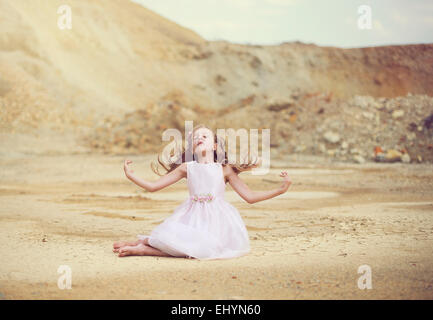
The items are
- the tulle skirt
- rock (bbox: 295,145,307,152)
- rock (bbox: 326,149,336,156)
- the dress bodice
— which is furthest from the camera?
rock (bbox: 295,145,307,152)

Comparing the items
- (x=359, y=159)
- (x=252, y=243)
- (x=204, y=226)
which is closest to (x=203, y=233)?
(x=204, y=226)

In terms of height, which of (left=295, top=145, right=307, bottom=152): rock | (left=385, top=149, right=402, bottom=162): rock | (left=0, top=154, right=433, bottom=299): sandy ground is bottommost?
(left=0, top=154, right=433, bottom=299): sandy ground

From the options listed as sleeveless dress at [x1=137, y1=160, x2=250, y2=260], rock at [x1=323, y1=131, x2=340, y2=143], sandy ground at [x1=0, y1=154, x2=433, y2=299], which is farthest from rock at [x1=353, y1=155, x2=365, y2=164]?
sleeveless dress at [x1=137, y1=160, x2=250, y2=260]

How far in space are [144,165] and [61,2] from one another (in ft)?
90.4

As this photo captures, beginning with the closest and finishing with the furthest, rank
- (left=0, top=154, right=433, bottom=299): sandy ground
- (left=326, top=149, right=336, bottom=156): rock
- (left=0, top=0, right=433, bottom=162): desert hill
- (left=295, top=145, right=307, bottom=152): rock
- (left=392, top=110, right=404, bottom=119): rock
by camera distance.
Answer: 1. (left=0, top=154, right=433, bottom=299): sandy ground
2. (left=326, top=149, right=336, bottom=156): rock
3. (left=295, top=145, right=307, bottom=152): rock
4. (left=392, top=110, right=404, bottom=119): rock
5. (left=0, top=0, right=433, bottom=162): desert hill

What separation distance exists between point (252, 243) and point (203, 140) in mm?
1427

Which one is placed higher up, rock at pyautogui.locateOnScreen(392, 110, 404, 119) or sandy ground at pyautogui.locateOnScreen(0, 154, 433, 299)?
rock at pyautogui.locateOnScreen(392, 110, 404, 119)

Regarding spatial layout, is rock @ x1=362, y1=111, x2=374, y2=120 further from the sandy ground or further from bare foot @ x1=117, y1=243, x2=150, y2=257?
bare foot @ x1=117, y1=243, x2=150, y2=257

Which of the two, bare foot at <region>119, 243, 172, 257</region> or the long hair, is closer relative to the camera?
bare foot at <region>119, 243, 172, 257</region>

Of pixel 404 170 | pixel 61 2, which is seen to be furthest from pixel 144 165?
pixel 61 2

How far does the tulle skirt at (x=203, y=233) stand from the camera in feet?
18.1

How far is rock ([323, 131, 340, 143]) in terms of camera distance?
69.8 ft

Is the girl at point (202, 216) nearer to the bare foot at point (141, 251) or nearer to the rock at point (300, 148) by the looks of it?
the bare foot at point (141, 251)

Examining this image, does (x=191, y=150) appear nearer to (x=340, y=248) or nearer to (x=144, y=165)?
(x=340, y=248)
